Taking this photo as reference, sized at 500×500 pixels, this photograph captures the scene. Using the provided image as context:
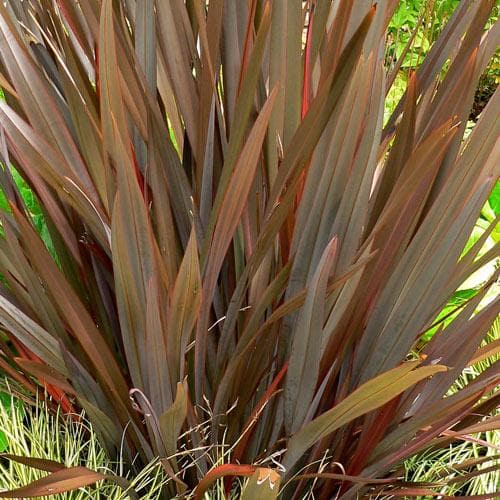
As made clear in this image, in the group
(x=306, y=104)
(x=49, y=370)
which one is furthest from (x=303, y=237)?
(x=49, y=370)

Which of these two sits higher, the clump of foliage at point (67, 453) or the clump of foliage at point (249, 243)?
the clump of foliage at point (249, 243)

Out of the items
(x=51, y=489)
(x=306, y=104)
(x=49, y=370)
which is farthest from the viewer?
(x=306, y=104)

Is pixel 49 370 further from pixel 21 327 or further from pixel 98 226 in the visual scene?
pixel 98 226

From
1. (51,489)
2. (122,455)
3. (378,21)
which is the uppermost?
(378,21)

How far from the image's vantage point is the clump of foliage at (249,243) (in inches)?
29.5

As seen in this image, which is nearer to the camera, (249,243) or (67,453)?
(249,243)

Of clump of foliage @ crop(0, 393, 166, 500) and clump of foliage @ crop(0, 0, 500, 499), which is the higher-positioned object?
clump of foliage @ crop(0, 0, 500, 499)

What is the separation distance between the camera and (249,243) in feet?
2.92

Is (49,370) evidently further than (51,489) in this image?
Yes

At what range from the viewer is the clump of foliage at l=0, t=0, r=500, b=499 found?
2.46 ft

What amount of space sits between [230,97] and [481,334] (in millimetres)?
433

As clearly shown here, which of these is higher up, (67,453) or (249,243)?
(249,243)

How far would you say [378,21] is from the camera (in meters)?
0.87

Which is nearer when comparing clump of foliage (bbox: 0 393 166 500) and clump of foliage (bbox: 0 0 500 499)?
clump of foliage (bbox: 0 0 500 499)
